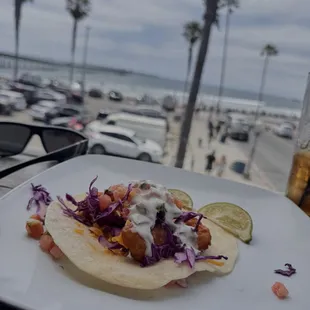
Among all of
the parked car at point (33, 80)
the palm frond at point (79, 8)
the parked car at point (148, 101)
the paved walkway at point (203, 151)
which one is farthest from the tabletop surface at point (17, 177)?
the parked car at point (148, 101)

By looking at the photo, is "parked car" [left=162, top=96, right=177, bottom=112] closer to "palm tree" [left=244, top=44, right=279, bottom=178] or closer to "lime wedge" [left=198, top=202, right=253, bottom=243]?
"palm tree" [left=244, top=44, right=279, bottom=178]

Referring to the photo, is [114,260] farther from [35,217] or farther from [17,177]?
[17,177]

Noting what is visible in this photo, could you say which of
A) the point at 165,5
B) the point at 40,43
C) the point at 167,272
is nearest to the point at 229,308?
the point at 167,272

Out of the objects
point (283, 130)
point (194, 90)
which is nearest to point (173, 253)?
point (194, 90)

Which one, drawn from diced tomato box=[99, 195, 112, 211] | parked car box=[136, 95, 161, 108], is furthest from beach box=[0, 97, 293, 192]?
diced tomato box=[99, 195, 112, 211]

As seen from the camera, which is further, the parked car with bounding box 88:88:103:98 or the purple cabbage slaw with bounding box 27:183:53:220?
the parked car with bounding box 88:88:103:98

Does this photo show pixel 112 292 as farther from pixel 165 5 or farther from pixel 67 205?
pixel 165 5

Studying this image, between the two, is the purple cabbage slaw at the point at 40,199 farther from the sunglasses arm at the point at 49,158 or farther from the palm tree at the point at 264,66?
the palm tree at the point at 264,66

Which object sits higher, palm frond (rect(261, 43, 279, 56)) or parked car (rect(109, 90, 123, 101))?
palm frond (rect(261, 43, 279, 56))
